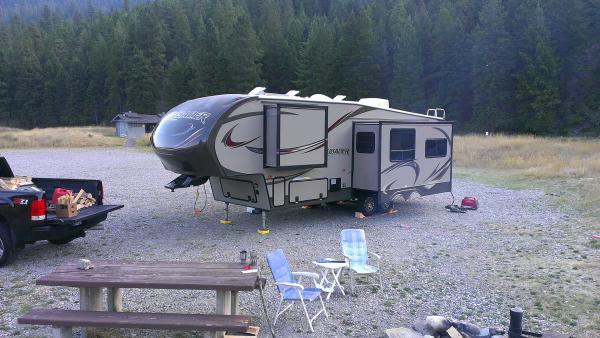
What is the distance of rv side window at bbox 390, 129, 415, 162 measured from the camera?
1185cm

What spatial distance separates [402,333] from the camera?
5047 mm

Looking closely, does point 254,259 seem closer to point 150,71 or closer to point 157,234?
point 157,234

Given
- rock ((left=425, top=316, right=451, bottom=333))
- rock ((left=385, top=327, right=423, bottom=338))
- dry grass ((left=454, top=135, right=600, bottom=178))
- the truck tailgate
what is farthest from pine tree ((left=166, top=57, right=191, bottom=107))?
rock ((left=425, top=316, right=451, bottom=333))

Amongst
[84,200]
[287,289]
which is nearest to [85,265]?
[287,289]

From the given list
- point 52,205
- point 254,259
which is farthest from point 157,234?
point 254,259

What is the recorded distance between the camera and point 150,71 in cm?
6588

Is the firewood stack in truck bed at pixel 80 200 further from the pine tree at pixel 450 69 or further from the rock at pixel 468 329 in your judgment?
the pine tree at pixel 450 69

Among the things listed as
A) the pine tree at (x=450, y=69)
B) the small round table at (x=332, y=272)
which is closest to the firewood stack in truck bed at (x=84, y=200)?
the small round table at (x=332, y=272)

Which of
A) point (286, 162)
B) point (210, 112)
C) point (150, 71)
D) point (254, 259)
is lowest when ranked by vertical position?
point (254, 259)

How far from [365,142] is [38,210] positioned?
698cm

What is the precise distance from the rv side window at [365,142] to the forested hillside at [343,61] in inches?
1471

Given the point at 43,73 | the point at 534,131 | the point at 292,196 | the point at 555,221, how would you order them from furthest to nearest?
the point at 43,73, the point at 534,131, the point at 555,221, the point at 292,196

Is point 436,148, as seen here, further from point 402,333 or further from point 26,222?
point 26,222

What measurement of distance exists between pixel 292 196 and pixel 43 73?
74933 millimetres
